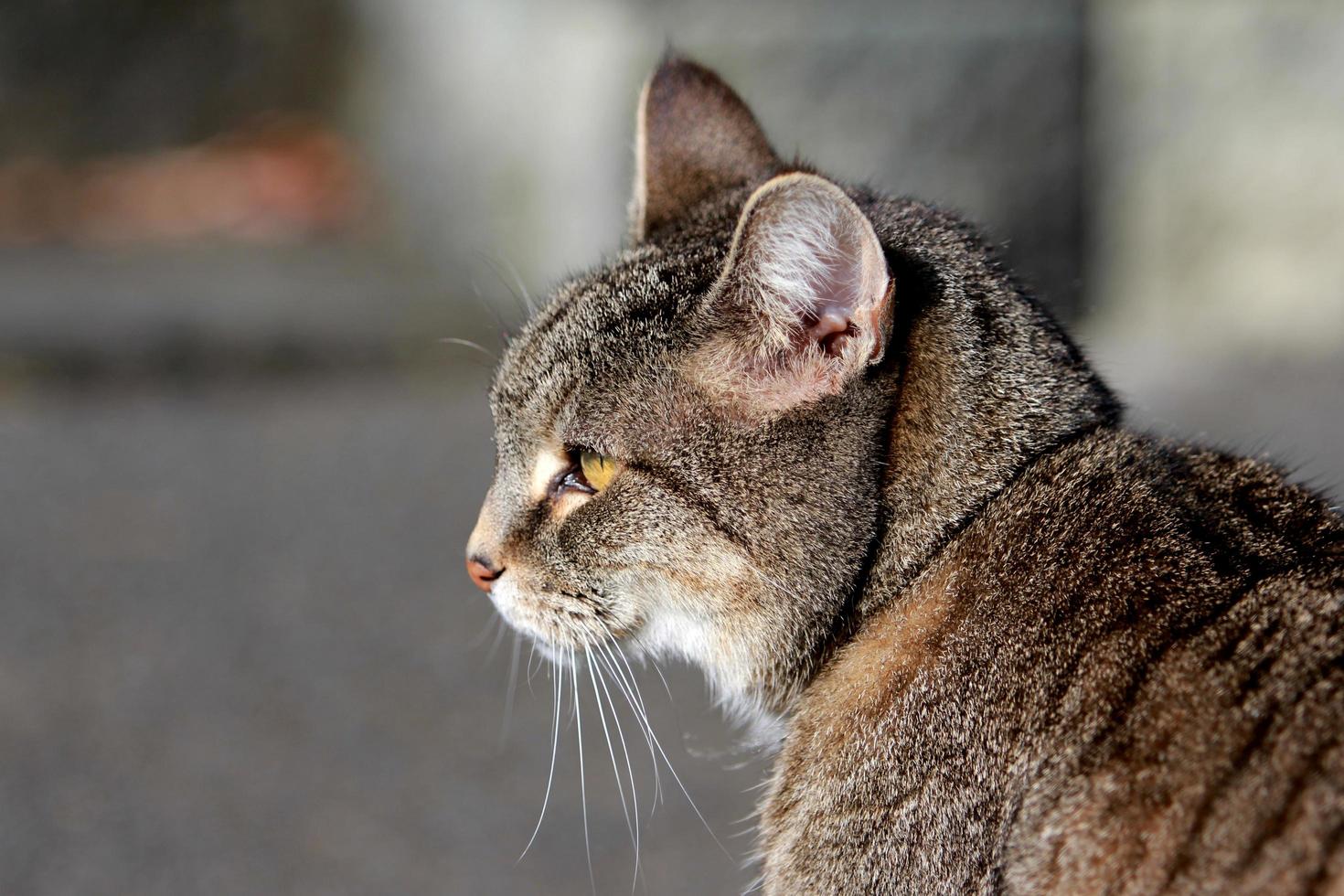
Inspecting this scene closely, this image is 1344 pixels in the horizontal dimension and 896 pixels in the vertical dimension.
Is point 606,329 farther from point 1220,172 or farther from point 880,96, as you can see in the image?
point 1220,172

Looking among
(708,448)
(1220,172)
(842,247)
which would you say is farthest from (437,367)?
(842,247)

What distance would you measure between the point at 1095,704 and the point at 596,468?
35.8 inches

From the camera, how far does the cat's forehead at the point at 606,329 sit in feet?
7.55

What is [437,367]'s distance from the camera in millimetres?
8109

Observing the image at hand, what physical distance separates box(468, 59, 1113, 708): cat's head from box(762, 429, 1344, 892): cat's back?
141 millimetres

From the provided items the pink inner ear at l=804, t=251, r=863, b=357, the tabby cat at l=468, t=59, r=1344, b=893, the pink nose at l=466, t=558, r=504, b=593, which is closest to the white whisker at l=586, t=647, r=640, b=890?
the tabby cat at l=468, t=59, r=1344, b=893

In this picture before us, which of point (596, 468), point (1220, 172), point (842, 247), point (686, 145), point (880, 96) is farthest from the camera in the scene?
point (1220, 172)

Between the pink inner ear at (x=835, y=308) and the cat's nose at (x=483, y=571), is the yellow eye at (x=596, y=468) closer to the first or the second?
the cat's nose at (x=483, y=571)

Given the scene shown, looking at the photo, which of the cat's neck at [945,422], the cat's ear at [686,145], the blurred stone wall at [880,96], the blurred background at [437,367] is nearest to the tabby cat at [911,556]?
the cat's neck at [945,422]

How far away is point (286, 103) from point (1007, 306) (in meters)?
11.1

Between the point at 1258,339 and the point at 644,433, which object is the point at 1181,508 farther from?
the point at 1258,339

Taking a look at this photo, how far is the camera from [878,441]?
220 centimetres

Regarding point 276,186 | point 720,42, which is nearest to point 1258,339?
point 720,42

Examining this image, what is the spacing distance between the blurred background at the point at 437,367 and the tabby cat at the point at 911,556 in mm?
515
